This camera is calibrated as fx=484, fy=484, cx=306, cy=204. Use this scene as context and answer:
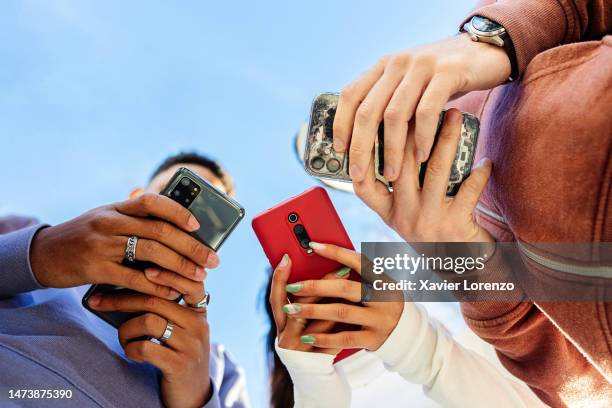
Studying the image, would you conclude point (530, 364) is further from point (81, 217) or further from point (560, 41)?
point (81, 217)

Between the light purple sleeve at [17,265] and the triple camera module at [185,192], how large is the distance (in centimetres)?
22

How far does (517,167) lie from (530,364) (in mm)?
315

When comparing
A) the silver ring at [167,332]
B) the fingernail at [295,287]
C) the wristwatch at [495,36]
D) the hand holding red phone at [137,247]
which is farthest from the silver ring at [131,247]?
the wristwatch at [495,36]

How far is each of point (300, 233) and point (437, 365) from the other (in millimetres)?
284

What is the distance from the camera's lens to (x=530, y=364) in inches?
25.9

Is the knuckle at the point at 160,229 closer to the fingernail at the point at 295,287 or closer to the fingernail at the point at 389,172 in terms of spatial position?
the fingernail at the point at 295,287

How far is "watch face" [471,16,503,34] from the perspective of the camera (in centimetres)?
55

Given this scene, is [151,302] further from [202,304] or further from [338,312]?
[338,312]

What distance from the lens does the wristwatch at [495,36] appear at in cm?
54

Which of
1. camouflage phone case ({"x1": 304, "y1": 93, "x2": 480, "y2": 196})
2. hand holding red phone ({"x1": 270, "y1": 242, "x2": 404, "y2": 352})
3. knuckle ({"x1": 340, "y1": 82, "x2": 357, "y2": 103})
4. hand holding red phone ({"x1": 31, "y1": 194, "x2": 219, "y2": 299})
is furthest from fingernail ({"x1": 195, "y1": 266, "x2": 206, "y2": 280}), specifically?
knuckle ({"x1": 340, "y1": 82, "x2": 357, "y2": 103})

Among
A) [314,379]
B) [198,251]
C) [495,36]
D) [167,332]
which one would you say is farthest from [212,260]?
[495,36]

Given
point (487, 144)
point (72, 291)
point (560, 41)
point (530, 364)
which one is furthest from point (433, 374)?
Answer: point (72, 291)

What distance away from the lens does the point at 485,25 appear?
555 millimetres

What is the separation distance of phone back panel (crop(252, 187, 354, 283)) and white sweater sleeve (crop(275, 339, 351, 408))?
11 cm
